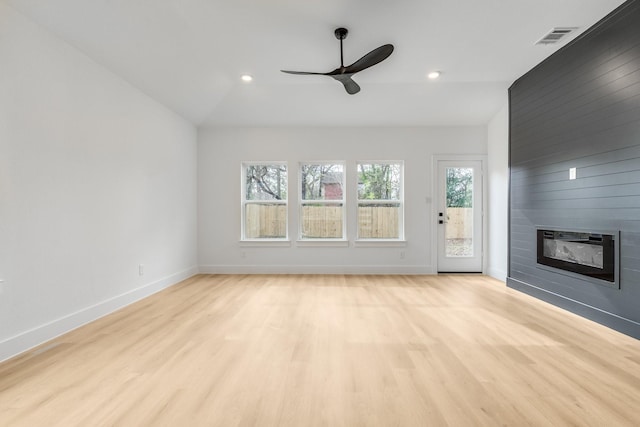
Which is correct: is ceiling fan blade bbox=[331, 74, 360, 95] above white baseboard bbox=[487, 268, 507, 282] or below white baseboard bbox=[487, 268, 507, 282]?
above

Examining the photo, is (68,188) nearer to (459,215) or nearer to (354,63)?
(354,63)

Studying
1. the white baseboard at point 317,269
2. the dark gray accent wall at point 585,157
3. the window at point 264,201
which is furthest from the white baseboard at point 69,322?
the dark gray accent wall at point 585,157

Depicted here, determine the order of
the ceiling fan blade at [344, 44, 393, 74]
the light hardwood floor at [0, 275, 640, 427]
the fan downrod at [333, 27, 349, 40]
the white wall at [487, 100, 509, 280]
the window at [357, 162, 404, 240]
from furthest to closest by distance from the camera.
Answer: the window at [357, 162, 404, 240]
the white wall at [487, 100, 509, 280]
the fan downrod at [333, 27, 349, 40]
the ceiling fan blade at [344, 44, 393, 74]
the light hardwood floor at [0, 275, 640, 427]

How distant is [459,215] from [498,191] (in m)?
0.71

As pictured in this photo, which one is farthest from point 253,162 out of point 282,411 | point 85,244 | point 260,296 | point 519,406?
point 519,406

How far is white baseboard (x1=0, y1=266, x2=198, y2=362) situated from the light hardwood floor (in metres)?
0.09

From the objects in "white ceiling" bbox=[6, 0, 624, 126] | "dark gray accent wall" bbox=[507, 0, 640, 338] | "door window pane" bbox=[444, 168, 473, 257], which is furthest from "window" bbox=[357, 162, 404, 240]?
"dark gray accent wall" bbox=[507, 0, 640, 338]

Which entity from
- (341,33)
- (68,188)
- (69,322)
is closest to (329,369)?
(69,322)

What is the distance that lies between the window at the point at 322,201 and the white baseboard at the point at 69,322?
8.12 ft

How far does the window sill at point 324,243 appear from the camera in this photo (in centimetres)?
509

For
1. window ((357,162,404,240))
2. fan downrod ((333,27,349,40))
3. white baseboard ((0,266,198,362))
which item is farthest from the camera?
window ((357,162,404,240))

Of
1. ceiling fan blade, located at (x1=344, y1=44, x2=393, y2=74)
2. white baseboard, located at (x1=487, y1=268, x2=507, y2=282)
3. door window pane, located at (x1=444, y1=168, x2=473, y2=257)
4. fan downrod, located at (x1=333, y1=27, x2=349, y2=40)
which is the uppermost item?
fan downrod, located at (x1=333, y1=27, x2=349, y2=40)

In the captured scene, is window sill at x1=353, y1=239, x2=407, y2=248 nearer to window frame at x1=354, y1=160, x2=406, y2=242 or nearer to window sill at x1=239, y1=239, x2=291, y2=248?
window frame at x1=354, y1=160, x2=406, y2=242

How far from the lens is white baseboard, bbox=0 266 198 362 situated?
2130 mm
